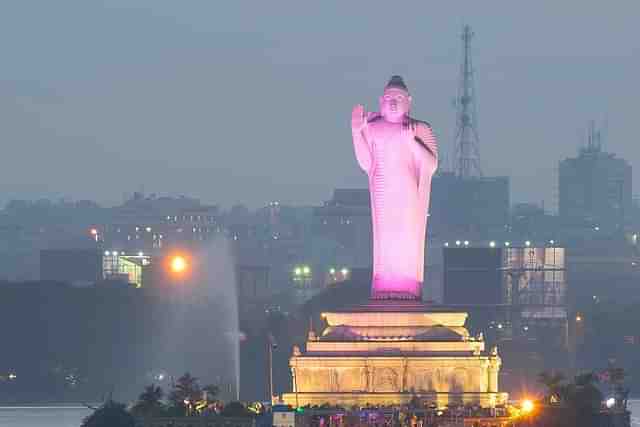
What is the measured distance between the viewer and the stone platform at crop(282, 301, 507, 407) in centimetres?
8919

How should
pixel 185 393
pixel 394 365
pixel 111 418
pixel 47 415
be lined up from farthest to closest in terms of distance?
1. pixel 47 415
2. pixel 394 365
3. pixel 185 393
4. pixel 111 418

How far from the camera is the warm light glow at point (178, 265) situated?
447 feet

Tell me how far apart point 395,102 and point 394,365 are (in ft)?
21.3

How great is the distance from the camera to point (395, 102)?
90.9 metres

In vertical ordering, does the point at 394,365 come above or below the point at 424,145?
below

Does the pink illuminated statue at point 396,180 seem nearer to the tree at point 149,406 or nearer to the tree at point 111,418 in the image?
the tree at point 149,406

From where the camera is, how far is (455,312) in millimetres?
91125

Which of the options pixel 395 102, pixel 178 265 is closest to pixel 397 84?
pixel 395 102

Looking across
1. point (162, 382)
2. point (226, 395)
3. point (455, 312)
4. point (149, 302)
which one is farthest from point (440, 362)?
point (149, 302)

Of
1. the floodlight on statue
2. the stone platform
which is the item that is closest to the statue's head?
the stone platform

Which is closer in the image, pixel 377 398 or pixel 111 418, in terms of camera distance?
pixel 111 418

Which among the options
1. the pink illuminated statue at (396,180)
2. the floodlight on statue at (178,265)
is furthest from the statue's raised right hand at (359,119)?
the floodlight on statue at (178,265)

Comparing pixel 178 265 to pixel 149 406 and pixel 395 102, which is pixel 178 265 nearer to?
pixel 395 102

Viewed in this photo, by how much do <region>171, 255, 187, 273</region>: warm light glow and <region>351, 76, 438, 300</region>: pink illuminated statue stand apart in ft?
144
